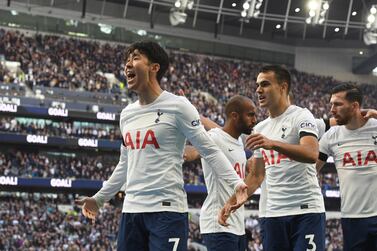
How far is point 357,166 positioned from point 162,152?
299 cm

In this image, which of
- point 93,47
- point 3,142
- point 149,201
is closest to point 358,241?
point 149,201

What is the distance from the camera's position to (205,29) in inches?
2076

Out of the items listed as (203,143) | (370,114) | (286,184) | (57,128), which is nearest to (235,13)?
(57,128)

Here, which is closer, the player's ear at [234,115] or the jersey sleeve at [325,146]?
the player's ear at [234,115]

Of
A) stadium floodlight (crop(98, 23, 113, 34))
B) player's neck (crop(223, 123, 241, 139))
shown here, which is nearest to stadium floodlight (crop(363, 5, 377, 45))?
stadium floodlight (crop(98, 23, 113, 34))

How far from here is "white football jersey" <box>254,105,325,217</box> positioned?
646 cm

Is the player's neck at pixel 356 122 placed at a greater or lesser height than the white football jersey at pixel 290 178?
greater

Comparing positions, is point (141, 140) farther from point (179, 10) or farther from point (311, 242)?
point (179, 10)

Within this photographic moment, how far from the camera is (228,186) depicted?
7.08 m

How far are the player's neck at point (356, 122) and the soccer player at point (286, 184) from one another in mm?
1199

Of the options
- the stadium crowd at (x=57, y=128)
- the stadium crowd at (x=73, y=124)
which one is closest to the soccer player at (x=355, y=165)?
the stadium crowd at (x=73, y=124)

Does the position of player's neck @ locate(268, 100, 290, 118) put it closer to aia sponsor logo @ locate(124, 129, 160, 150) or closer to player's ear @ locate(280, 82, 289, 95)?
player's ear @ locate(280, 82, 289, 95)

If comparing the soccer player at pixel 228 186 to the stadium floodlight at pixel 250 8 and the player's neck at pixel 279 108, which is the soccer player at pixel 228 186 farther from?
the stadium floodlight at pixel 250 8

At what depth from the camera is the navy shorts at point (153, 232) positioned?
16.8 feet
